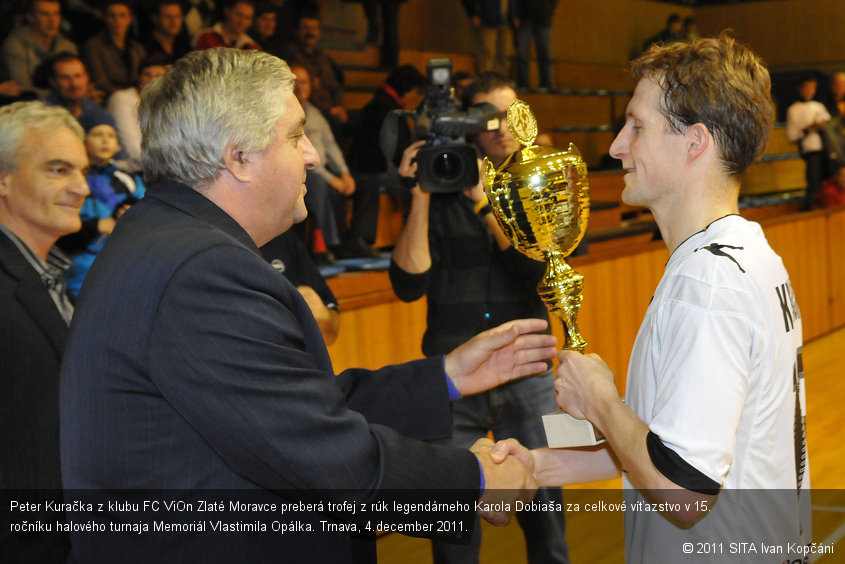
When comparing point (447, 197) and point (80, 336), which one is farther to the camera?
point (447, 197)

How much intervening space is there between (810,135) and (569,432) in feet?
27.9

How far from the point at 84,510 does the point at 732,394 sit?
3.45 ft

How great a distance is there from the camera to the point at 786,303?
149cm

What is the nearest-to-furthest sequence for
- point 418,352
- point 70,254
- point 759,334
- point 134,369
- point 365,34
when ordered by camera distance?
point 134,369 < point 759,334 < point 70,254 < point 418,352 < point 365,34

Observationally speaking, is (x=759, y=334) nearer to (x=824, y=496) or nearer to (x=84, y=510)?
(x=84, y=510)

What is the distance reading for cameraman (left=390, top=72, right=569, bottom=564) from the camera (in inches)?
103

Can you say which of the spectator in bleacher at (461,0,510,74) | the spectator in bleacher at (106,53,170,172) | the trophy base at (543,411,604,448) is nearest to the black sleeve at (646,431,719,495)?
the trophy base at (543,411,604,448)

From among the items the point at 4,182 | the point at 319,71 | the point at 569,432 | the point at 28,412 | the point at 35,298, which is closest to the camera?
the point at 569,432

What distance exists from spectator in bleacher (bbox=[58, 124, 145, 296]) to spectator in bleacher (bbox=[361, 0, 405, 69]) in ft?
13.2

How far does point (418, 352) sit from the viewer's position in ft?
12.9

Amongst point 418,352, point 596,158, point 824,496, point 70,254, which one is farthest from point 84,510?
point 596,158

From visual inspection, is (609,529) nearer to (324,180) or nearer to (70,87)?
(324,180)

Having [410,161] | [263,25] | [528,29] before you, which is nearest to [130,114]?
[263,25]

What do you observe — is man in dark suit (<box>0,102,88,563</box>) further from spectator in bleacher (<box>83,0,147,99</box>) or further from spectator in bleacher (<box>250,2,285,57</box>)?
spectator in bleacher (<box>250,2,285,57</box>)
